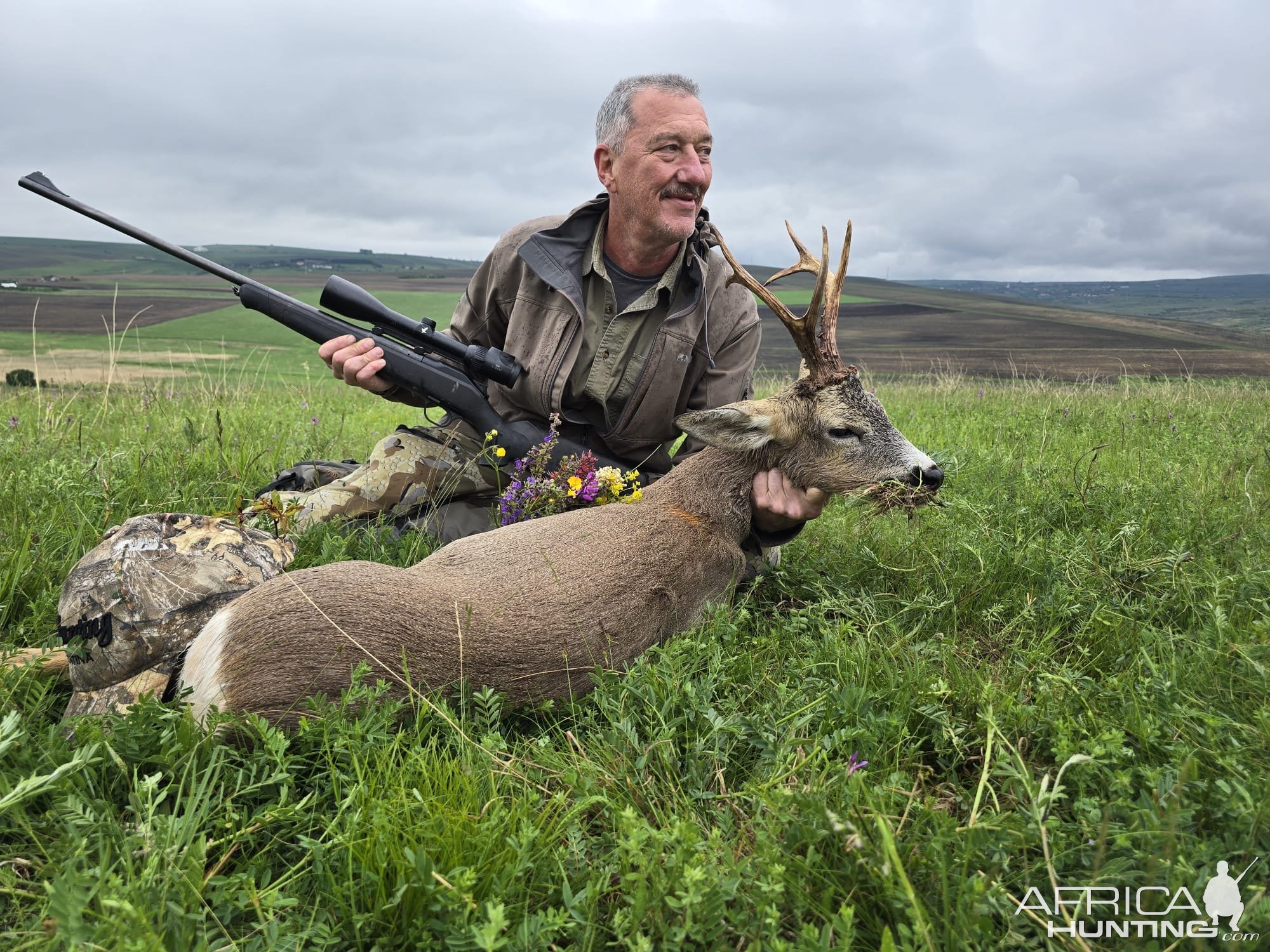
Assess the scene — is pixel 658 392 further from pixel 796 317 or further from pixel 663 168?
pixel 663 168

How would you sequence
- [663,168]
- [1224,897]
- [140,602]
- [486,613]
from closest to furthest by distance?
1. [1224,897]
2. [140,602]
3. [486,613]
4. [663,168]

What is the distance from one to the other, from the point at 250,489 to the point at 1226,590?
517 centimetres

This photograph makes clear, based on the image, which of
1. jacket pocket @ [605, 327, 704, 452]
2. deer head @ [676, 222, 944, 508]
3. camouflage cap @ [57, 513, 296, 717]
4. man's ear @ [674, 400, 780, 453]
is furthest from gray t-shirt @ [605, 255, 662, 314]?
camouflage cap @ [57, 513, 296, 717]

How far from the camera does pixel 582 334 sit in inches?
200

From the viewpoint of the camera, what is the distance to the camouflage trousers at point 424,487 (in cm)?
493

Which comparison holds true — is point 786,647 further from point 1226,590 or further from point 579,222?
point 579,222

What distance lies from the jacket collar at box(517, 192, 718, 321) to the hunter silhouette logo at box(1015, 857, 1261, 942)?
3828mm

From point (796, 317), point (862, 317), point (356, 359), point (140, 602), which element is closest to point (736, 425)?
point (796, 317)

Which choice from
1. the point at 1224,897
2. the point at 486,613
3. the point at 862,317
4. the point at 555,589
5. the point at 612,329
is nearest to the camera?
the point at 1224,897

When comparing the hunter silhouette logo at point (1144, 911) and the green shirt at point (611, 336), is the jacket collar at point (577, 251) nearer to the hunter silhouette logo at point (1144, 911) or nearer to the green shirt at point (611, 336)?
the green shirt at point (611, 336)

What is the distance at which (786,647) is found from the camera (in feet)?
11.8

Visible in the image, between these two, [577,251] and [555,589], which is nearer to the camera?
[555,589]

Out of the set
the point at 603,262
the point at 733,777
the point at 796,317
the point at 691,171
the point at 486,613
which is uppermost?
the point at 691,171

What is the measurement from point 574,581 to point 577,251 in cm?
260
